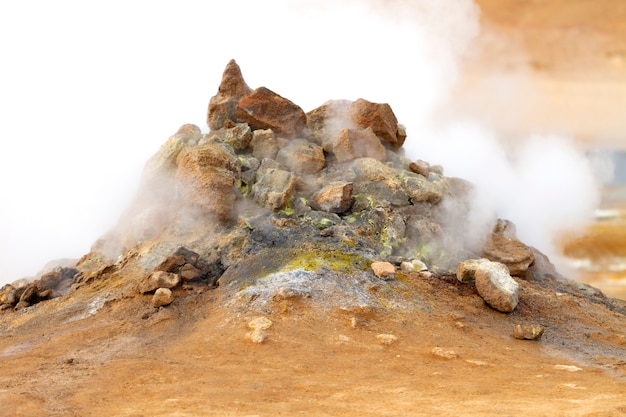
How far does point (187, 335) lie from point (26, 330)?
210 inches

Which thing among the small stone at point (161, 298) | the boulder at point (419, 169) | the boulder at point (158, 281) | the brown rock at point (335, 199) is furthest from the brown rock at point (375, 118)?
the small stone at point (161, 298)

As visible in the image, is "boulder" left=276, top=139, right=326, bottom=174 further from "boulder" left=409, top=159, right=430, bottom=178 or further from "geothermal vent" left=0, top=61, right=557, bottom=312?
"boulder" left=409, top=159, right=430, bottom=178

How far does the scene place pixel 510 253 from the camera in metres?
19.7

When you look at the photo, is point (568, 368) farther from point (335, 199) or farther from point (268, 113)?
point (268, 113)

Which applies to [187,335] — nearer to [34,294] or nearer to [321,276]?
[321,276]

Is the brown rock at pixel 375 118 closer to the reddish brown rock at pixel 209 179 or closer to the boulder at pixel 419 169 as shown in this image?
the boulder at pixel 419 169

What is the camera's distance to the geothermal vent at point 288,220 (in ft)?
51.2

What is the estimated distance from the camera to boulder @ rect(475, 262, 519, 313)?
15.3 metres

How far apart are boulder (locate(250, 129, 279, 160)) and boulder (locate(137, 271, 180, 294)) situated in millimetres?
6995

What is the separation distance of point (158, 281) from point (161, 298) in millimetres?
773

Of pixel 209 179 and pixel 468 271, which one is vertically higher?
pixel 209 179

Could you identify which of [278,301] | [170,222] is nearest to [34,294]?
[170,222]

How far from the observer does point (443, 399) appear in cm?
898

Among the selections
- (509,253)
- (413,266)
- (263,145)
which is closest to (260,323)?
(413,266)
